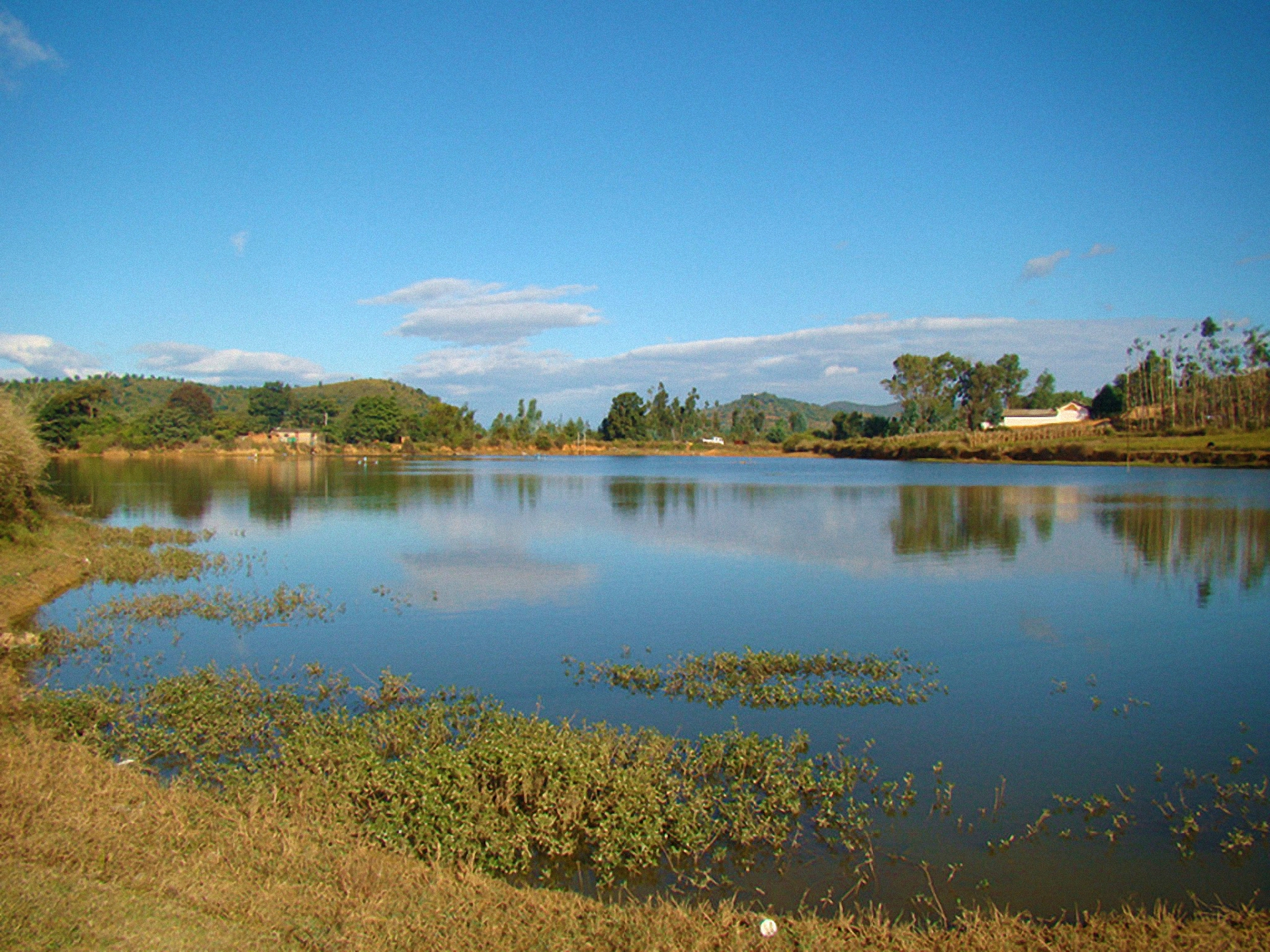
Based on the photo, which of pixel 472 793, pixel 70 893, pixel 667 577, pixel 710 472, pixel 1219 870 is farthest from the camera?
pixel 710 472

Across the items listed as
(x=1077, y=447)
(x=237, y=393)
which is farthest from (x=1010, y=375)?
(x=237, y=393)

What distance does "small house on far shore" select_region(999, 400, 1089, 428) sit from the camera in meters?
119

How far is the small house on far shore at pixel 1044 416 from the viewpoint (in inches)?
4668

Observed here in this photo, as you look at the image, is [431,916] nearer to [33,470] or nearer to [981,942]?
[981,942]

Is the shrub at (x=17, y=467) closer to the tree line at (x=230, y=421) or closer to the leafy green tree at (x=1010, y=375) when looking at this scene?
the tree line at (x=230, y=421)

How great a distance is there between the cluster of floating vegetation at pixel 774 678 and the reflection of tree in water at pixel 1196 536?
31.0 ft

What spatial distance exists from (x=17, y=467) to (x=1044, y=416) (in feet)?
413

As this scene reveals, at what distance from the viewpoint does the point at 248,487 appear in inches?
1917

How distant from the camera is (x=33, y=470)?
60.8 feet

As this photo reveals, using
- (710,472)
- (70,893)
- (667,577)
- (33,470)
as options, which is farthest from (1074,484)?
(70,893)

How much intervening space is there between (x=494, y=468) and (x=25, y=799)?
7119cm

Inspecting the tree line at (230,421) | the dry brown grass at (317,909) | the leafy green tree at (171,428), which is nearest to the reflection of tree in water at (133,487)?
the tree line at (230,421)

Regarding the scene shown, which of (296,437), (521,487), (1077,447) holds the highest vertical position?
(296,437)

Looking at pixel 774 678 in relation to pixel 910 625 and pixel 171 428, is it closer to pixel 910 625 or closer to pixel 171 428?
pixel 910 625
